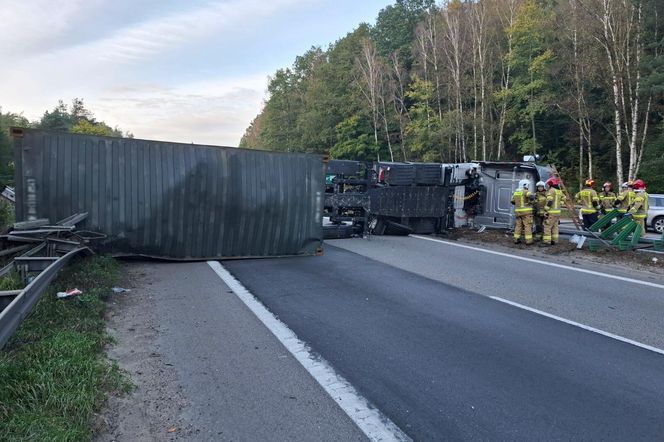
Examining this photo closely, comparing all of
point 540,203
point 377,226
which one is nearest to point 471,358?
point 540,203

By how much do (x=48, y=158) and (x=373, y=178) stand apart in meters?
8.21

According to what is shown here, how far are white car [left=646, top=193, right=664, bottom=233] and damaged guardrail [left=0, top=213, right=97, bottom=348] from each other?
18.2m

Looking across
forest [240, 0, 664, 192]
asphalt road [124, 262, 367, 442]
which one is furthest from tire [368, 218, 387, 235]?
forest [240, 0, 664, 192]

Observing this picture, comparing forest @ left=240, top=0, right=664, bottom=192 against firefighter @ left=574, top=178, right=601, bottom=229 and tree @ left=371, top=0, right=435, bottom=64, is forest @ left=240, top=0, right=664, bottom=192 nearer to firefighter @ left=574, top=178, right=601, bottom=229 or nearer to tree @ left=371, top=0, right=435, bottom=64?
tree @ left=371, top=0, right=435, bottom=64

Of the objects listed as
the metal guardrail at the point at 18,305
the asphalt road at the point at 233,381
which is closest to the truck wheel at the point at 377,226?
the asphalt road at the point at 233,381

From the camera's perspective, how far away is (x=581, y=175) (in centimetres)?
3033

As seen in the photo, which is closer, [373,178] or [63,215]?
[63,215]

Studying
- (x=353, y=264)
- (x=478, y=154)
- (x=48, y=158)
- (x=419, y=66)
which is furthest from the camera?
(x=419, y=66)

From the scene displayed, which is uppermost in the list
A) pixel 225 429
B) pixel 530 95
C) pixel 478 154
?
pixel 530 95

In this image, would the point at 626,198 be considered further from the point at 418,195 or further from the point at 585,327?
the point at 585,327

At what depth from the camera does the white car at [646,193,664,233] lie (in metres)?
18.1

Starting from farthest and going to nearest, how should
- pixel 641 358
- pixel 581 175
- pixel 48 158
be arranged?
pixel 581 175
pixel 48 158
pixel 641 358

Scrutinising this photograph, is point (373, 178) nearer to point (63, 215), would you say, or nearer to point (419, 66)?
point (63, 215)

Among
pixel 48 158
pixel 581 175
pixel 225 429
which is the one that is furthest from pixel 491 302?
pixel 581 175
